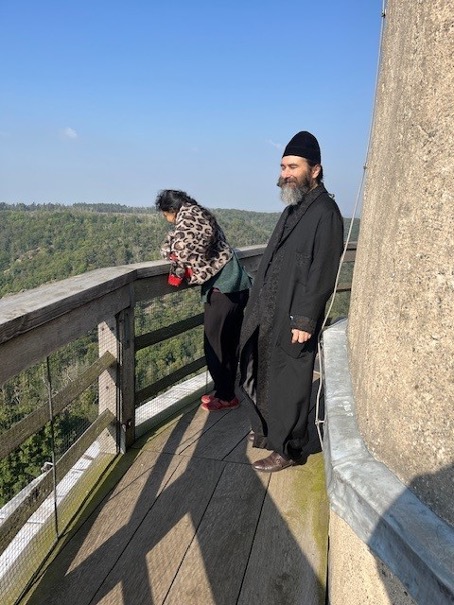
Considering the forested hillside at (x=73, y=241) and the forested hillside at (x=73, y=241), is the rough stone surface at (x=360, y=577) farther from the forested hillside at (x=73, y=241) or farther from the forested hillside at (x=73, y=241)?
the forested hillside at (x=73, y=241)

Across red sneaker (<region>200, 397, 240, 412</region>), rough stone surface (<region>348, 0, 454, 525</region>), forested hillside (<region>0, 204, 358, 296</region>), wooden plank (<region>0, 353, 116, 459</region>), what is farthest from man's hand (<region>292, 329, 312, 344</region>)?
forested hillside (<region>0, 204, 358, 296</region>)

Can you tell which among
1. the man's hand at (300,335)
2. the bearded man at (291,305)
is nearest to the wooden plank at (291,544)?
the bearded man at (291,305)

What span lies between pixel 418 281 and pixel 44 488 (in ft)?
5.82

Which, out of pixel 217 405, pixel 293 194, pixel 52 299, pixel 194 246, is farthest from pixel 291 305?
pixel 217 405

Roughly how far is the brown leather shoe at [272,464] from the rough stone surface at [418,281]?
1620mm

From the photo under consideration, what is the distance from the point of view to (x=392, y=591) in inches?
40.8

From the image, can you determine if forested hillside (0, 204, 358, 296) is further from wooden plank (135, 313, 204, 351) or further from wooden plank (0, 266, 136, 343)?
wooden plank (0, 266, 136, 343)

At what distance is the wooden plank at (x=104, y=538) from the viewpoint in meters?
1.95

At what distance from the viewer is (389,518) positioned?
945mm

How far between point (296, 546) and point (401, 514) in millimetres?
1440

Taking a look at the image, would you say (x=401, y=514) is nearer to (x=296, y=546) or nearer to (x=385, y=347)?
(x=385, y=347)

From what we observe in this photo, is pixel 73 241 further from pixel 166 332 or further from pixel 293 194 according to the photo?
pixel 293 194

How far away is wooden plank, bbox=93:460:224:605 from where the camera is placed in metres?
1.96

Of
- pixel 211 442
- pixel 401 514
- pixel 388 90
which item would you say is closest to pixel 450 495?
pixel 401 514
